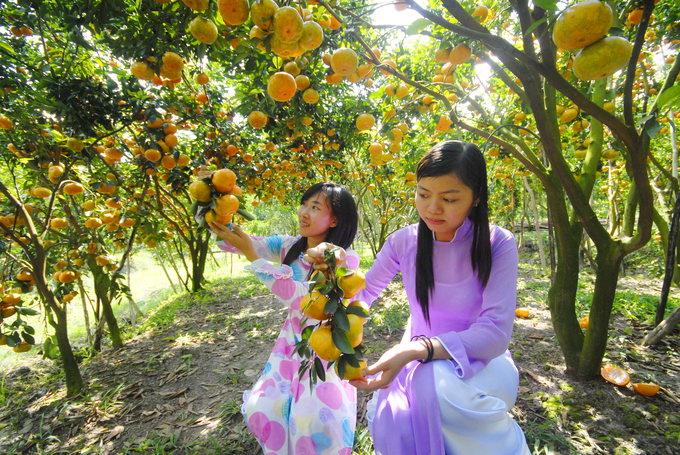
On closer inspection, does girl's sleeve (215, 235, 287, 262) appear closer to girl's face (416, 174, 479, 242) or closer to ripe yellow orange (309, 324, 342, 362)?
ripe yellow orange (309, 324, 342, 362)

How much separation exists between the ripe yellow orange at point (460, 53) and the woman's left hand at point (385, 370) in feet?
5.65

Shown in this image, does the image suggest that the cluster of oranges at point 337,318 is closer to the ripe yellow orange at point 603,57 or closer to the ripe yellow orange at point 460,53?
the ripe yellow orange at point 603,57

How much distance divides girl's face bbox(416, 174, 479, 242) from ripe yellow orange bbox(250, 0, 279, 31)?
87cm

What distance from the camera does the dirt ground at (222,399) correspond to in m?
1.91

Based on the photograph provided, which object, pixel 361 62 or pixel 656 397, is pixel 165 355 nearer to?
pixel 361 62

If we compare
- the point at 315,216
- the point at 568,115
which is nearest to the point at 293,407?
the point at 315,216

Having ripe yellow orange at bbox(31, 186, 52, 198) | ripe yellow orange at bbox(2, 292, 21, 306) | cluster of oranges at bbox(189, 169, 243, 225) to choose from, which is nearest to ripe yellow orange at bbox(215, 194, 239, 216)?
cluster of oranges at bbox(189, 169, 243, 225)

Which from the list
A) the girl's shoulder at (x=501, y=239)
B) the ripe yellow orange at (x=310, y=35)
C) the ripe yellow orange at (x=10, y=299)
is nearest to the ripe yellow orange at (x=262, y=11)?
the ripe yellow orange at (x=310, y=35)

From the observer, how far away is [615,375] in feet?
7.29

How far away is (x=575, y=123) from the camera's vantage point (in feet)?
9.47

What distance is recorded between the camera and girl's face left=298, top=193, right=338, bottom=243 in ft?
5.50

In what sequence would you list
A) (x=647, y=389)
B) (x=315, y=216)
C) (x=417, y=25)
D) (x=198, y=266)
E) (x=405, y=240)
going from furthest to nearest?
(x=198, y=266)
(x=647, y=389)
(x=315, y=216)
(x=405, y=240)
(x=417, y=25)

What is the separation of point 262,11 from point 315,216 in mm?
979

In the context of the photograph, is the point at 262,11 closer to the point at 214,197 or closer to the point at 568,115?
the point at 214,197
